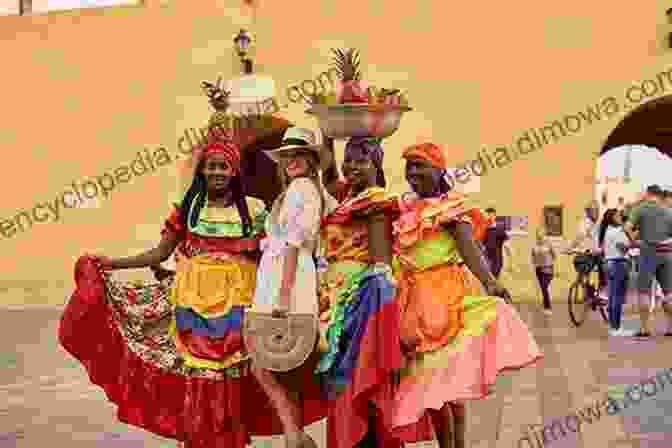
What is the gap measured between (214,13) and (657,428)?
1596cm

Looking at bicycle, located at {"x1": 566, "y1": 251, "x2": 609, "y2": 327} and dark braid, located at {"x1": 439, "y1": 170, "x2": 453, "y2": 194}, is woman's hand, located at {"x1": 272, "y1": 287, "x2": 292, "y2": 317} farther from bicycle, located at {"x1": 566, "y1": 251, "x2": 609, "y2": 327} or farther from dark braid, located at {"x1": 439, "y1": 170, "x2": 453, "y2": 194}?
bicycle, located at {"x1": 566, "y1": 251, "x2": 609, "y2": 327}

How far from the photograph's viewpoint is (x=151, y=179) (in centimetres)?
2344

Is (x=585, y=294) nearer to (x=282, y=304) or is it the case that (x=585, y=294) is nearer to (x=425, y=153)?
(x=425, y=153)

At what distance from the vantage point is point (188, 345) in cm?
713

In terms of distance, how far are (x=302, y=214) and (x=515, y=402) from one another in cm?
412

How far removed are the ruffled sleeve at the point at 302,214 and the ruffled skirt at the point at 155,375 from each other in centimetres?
76

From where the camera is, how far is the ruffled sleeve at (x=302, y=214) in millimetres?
6605

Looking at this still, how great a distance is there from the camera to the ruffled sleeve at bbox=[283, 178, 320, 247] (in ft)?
21.7

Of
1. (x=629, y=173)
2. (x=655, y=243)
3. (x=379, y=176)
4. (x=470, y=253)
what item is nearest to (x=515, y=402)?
(x=470, y=253)

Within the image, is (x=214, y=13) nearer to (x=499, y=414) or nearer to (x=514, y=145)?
(x=514, y=145)

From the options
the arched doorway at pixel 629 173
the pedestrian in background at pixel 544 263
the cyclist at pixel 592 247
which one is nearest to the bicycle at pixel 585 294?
the cyclist at pixel 592 247

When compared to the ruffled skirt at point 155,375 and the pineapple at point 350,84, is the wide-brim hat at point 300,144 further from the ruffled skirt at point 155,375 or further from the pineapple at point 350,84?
the ruffled skirt at point 155,375

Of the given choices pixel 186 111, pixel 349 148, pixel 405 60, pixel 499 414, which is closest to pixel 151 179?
pixel 186 111

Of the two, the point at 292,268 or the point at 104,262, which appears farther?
the point at 104,262
